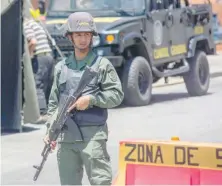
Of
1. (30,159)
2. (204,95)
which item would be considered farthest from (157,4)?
(30,159)

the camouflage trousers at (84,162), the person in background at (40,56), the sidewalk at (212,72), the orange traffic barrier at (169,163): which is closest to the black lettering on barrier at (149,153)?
the orange traffic barrier at (169,163)

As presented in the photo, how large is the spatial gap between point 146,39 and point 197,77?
185cm

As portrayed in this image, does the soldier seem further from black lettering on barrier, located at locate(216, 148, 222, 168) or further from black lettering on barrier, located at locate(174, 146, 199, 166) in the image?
black lettering on barrier, located at locate(216, 148, 222, 168)

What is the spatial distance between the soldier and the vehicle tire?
1066 centimetres

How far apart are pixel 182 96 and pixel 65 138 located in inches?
437

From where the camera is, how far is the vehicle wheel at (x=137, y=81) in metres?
14.2

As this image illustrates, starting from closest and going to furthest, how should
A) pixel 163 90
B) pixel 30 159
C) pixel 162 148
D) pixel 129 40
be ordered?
pixel 162 148
pixel 30 159
pixel 129 40
pixel 163 90

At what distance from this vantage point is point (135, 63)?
14.4 meters

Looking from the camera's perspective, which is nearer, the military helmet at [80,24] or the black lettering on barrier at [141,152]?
the black lettering on barrier at [141,152]

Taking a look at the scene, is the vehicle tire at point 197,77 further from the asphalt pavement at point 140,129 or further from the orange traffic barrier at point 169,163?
the orange traffic barrier at point 169,163

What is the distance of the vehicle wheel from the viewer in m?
14.2

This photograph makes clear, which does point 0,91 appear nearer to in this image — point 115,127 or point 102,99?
point 115,127

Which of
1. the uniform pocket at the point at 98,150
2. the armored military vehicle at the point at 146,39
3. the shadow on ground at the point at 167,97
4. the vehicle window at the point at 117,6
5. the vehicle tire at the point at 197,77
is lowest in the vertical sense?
the shadow on ground at the point at 167,97

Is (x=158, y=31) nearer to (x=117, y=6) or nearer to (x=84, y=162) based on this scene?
(x=117, y=6)
